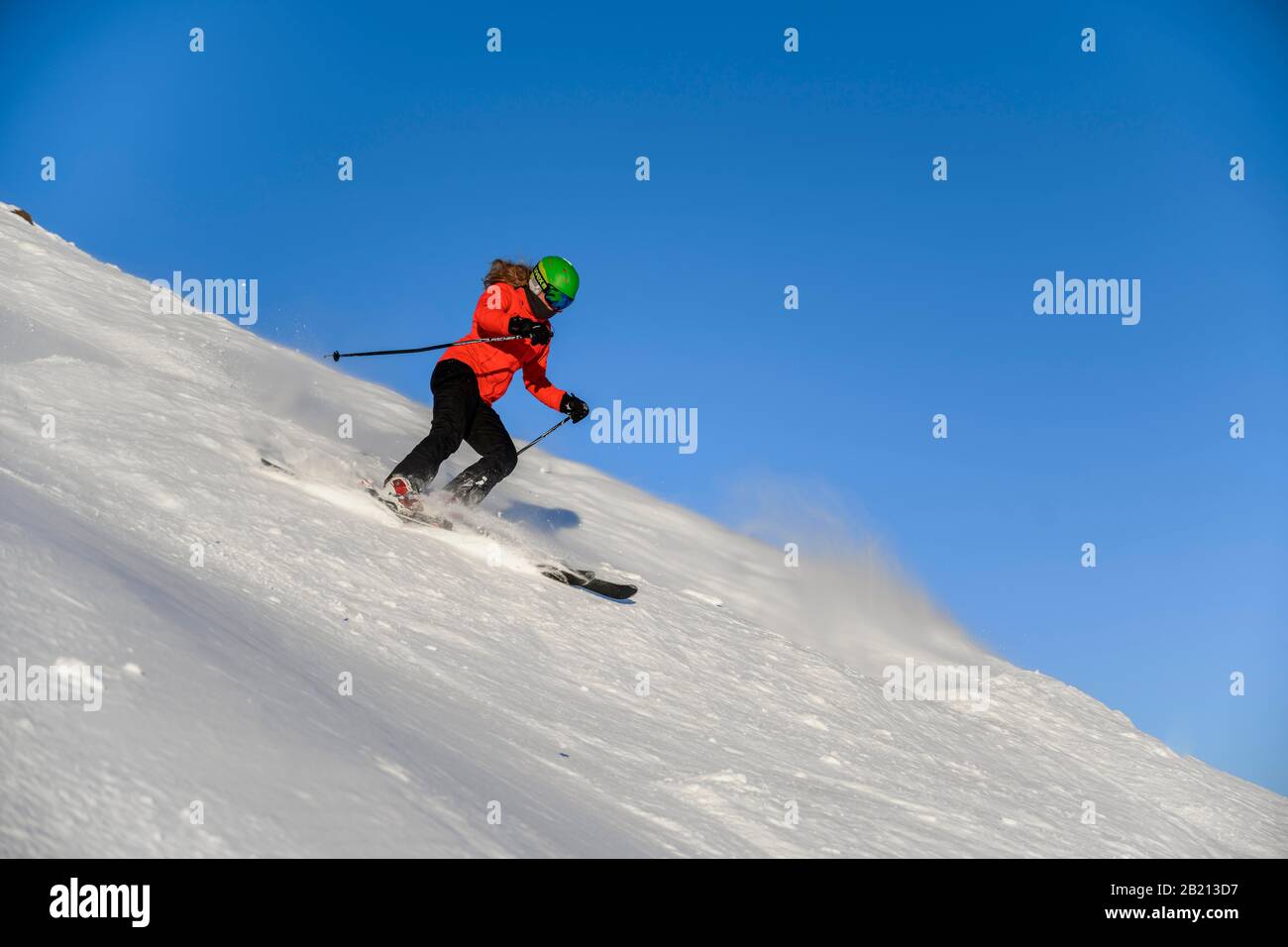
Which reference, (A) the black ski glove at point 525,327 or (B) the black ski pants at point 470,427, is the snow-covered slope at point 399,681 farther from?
(A) the black ski glove at point 525,327

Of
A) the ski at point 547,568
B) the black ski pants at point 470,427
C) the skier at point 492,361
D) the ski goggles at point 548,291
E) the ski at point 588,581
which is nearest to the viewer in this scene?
the ski at point 547,568

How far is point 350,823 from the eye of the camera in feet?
A: 7.77

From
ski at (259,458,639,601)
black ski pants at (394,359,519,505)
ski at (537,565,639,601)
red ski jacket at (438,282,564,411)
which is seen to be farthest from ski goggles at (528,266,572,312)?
ski at (537,565,639,601)

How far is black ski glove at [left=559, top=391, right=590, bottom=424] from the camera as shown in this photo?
300 inches

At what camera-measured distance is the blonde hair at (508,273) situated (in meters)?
7.26

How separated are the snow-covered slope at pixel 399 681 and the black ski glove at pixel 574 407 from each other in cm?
97

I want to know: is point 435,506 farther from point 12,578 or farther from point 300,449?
point 12,578

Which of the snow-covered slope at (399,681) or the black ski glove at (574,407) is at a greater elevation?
the black ski glove at (574,407)

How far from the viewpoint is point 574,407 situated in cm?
766

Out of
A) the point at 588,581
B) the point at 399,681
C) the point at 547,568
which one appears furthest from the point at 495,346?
the point at 399,681

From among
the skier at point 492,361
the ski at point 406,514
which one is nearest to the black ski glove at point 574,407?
the skier at point 492,361

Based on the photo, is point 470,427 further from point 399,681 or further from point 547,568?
point 399,681

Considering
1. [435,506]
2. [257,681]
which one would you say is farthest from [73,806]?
[435,506]
